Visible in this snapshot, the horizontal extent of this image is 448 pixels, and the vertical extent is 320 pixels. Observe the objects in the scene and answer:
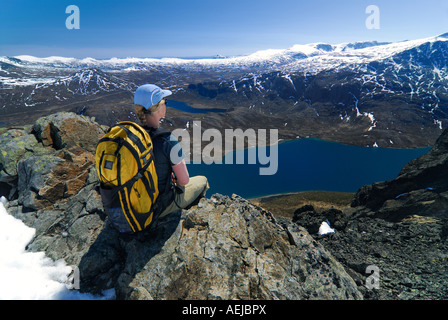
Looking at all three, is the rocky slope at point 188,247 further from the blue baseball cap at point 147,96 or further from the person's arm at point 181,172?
the blue baseball cap at point 147,96

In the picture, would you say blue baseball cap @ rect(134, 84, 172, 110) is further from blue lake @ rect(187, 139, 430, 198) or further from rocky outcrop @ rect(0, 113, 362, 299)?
blue lake @ rect(187, 139, 430, 198)

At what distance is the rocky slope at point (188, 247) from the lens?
5.32 m

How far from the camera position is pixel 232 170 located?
10606cm

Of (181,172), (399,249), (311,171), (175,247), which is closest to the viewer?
(181,172)

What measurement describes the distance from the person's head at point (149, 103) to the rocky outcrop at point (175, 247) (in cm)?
298

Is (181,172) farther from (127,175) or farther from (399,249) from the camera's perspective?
(399,249)

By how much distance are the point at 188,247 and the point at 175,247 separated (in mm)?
353

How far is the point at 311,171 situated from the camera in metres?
106

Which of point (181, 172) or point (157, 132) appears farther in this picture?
point (181, 172)

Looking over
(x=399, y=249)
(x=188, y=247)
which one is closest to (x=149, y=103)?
(x=188, y=247)

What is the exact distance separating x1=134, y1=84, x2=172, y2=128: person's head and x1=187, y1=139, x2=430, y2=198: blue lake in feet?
245

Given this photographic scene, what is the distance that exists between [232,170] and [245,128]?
315 ft

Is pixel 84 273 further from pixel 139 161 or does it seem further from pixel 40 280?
pixel 139 161
